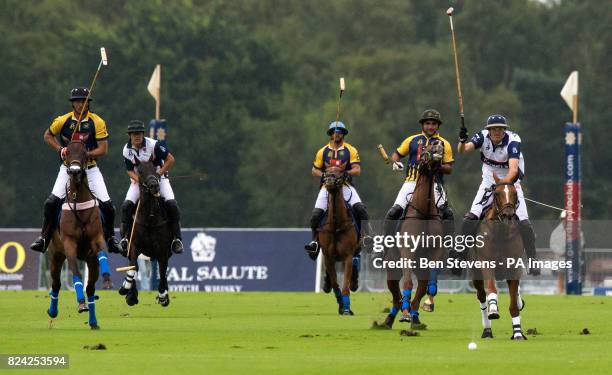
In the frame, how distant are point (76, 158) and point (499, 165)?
15.7ft

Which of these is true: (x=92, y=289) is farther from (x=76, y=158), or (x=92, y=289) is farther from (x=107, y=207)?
(x=76, y=158)

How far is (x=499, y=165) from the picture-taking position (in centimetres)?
1894

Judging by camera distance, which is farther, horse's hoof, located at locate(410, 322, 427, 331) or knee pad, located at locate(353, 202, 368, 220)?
knee pad, located at locate(353, 202, 368, 220)

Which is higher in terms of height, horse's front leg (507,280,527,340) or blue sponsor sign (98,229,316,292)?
blue sponsor sign (98,229,316,292)

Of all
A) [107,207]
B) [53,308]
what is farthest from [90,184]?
[53,308]

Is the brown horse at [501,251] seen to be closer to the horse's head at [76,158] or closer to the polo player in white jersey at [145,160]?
the horse's head at [76,158]

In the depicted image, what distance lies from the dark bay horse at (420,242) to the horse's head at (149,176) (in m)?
3.54

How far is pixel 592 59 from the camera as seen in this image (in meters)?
80.7

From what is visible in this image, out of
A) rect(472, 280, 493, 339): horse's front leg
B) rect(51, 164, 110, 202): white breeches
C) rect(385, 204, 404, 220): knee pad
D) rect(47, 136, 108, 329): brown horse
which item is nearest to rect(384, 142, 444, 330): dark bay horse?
rect(385, 204, 404, 220): knee pad

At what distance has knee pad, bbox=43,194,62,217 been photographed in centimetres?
2053

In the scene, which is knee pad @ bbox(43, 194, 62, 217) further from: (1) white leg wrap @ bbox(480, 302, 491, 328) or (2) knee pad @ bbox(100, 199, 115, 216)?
(1) white leg wrap @ bbox(480, 302, 491, 328)

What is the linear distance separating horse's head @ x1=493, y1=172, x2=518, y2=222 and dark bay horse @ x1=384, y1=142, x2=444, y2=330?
1.56 metres

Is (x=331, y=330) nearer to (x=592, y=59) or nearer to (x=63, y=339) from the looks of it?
(x=63, y=339)

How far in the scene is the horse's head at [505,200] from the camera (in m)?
17.9
